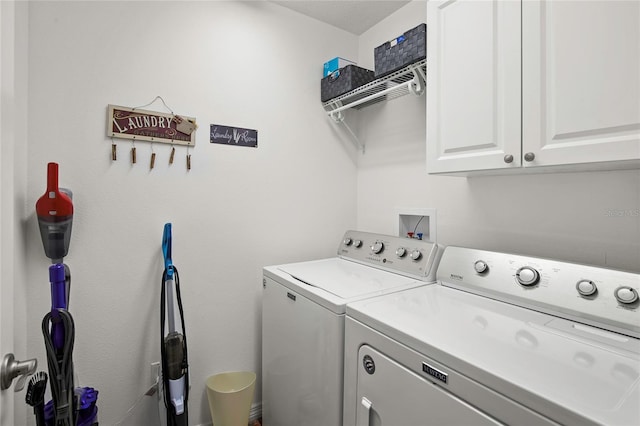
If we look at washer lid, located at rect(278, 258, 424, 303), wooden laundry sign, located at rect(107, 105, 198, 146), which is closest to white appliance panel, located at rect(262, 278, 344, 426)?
washer lid, located at rect(278, 258, 424, 303)

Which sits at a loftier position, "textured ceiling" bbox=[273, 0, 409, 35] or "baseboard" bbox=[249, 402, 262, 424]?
"textured ceiling" bbox=[273, 0, 409, 35]

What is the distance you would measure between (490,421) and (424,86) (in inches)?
58.6

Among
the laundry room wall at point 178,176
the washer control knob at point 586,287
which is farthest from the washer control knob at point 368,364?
the laundry room wall at point 178,176

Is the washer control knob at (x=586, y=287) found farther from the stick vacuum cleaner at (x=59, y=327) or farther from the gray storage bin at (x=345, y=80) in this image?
the stick vacuum cleaner at (x=59, y=327)

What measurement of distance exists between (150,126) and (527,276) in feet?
6.08

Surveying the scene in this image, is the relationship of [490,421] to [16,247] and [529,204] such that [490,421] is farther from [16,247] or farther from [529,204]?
[16,247]

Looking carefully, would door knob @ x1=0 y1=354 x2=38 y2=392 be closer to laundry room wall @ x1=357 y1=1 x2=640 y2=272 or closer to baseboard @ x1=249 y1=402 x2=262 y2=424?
baseboard @ x1=249 y1=402 x2=262 y2=424

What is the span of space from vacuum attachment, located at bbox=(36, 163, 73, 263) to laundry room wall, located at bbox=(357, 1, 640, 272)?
1716mm

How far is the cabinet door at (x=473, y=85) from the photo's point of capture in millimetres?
1126

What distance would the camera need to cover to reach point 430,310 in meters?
1.13

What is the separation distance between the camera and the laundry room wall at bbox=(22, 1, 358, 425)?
146 cm

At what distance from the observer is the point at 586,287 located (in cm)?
103

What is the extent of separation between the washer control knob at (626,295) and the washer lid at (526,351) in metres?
0.11

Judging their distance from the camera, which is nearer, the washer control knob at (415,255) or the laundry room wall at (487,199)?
the laundry room wall at (487,199)
